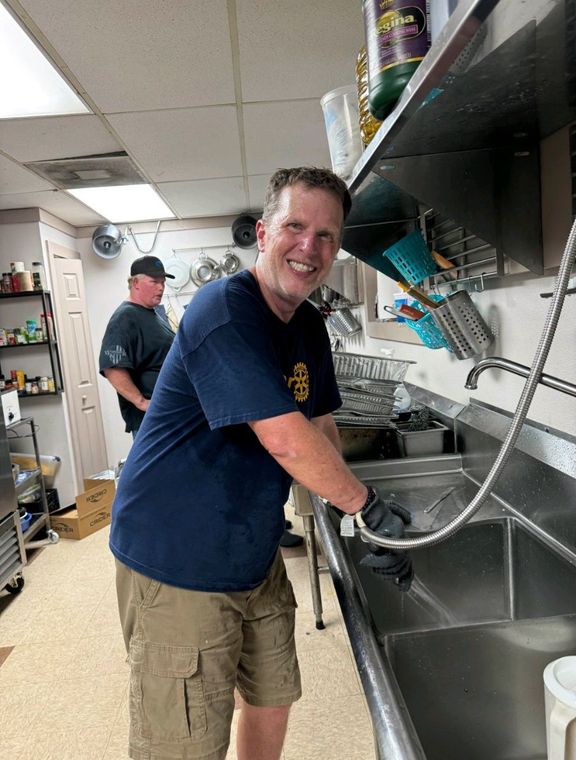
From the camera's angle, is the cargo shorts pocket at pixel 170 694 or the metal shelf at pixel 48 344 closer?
the cargo shorts pocket at pixel 170 694

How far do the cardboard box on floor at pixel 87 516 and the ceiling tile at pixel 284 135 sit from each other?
7.97 ft

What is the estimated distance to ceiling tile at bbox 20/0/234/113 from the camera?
4.99 feet

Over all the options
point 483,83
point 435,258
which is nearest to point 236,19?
point 435,258

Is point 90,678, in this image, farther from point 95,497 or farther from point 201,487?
point 95,497

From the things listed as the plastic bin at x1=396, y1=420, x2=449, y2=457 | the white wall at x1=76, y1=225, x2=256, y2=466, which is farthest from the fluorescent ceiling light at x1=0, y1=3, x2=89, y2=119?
the white wall at x1=76, y1=225, x2=256, y2=466

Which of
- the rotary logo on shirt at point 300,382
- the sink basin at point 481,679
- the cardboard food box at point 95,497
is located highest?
the rotary logo on shirt at point 300,382

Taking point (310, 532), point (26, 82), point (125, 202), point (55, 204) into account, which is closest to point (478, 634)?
point (310, 532)

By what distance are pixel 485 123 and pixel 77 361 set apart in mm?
3948

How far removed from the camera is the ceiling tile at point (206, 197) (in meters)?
3.39

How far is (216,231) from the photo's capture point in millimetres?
4539

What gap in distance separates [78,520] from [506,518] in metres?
2.97

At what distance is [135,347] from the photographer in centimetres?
263

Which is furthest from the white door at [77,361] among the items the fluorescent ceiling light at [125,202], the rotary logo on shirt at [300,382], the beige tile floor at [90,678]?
the rotary logo on shirt at [300,382]

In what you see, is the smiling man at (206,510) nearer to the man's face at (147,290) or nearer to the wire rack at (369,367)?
the wire rack at (369,367)
